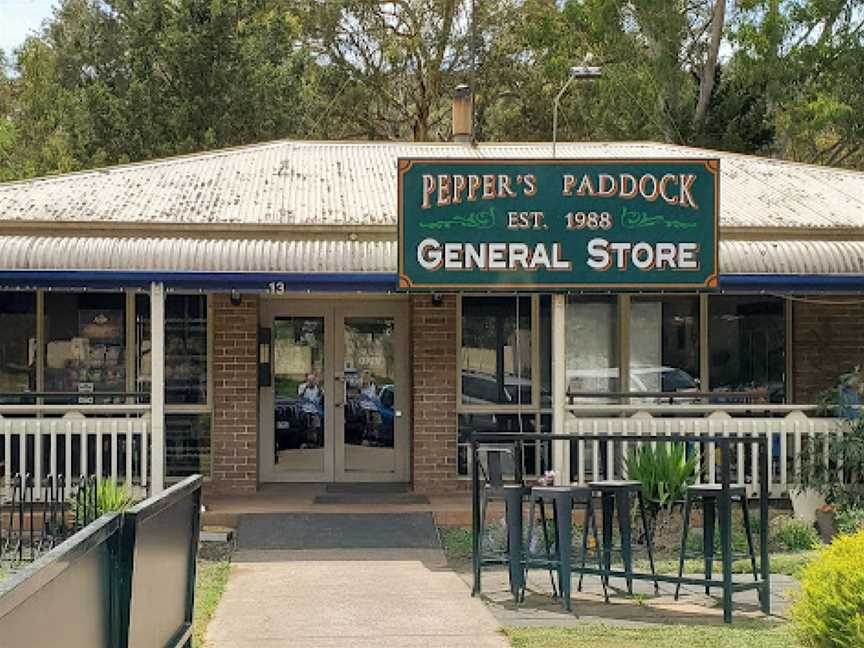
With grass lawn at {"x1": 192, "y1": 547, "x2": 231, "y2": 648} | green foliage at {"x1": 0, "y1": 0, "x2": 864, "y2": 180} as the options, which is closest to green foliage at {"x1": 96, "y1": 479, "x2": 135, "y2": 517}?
grass lawn at {"x1": 192, "y1": 547, "x2": 231, "y2": 648}

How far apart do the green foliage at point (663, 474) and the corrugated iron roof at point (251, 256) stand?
2121 millimetres

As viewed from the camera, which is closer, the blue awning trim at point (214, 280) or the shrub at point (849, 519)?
the shrub at point (849, 519)

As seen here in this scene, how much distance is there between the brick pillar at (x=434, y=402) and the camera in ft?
48.8

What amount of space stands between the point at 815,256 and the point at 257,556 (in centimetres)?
592

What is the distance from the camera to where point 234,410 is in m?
14.8

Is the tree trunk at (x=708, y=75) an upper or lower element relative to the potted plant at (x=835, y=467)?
upper

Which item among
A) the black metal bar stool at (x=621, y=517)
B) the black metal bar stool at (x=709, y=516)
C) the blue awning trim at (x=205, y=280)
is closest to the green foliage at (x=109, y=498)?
the blue awning trim at (x=205, y=280)

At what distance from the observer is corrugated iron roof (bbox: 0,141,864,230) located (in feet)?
44.6

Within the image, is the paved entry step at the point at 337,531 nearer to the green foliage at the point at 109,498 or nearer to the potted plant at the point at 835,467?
the green foliage at the point at 109,498

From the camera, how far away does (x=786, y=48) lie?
3244cm

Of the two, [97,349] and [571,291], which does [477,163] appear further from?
[97,349]

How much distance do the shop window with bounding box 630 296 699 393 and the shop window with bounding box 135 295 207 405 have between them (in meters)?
4.76

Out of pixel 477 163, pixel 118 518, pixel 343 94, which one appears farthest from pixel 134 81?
pixel 118 518

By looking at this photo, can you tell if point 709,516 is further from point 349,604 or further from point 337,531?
point 337,531
